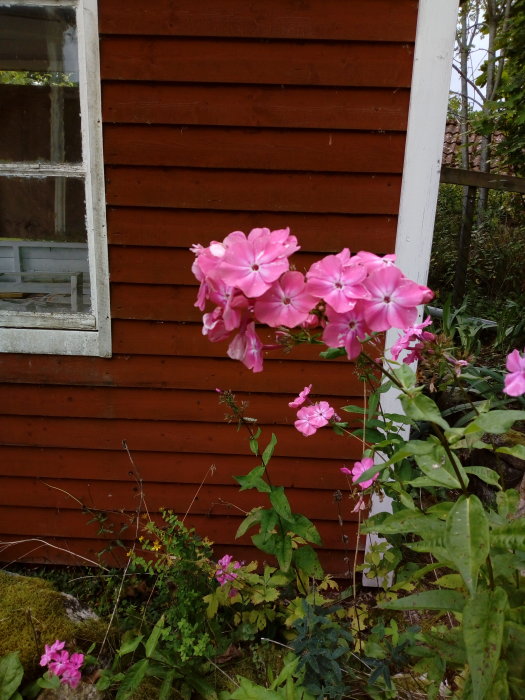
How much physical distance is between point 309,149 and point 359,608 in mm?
1744

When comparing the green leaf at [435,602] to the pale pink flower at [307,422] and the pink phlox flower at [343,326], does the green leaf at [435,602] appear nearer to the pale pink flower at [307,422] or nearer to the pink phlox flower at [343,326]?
the pale pink flower at [307,422]

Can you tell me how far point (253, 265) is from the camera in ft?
2.62

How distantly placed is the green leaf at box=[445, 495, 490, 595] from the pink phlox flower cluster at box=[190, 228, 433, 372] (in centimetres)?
31

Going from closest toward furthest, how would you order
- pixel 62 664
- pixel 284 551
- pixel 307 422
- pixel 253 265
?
pixel 253 265, pixel 307 422, pixel 62 664, pixel 284 551

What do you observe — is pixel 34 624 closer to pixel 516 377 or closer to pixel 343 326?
pixel 343 326

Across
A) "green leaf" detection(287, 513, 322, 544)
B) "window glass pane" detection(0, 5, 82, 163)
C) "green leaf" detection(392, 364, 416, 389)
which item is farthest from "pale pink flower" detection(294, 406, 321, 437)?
"window glass pane" detection(0, 5, 82, 163)

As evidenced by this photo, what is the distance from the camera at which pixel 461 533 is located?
2.73 ft

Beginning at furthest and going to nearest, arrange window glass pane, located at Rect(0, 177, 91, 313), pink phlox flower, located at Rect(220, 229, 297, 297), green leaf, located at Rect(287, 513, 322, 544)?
window glass pane, located at Rect(0, 177, 91, 313)
green leaf, located at Rect(287, 513, 322, 544)
pink phlox flower, located at Rect(220, 229, 297, 297)

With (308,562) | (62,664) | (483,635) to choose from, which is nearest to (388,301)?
(483,635)

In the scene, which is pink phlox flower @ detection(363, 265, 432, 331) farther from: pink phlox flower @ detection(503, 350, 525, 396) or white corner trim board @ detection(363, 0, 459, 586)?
white corner trim board @ detection(363, 0, 459, 586)

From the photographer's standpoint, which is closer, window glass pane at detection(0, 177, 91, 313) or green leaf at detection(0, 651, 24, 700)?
green leaf at detection(0, 651, 24, 700)

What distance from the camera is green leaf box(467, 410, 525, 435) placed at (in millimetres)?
841

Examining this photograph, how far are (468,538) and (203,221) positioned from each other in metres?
1.62

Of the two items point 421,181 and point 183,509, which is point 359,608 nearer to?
point 183,509
